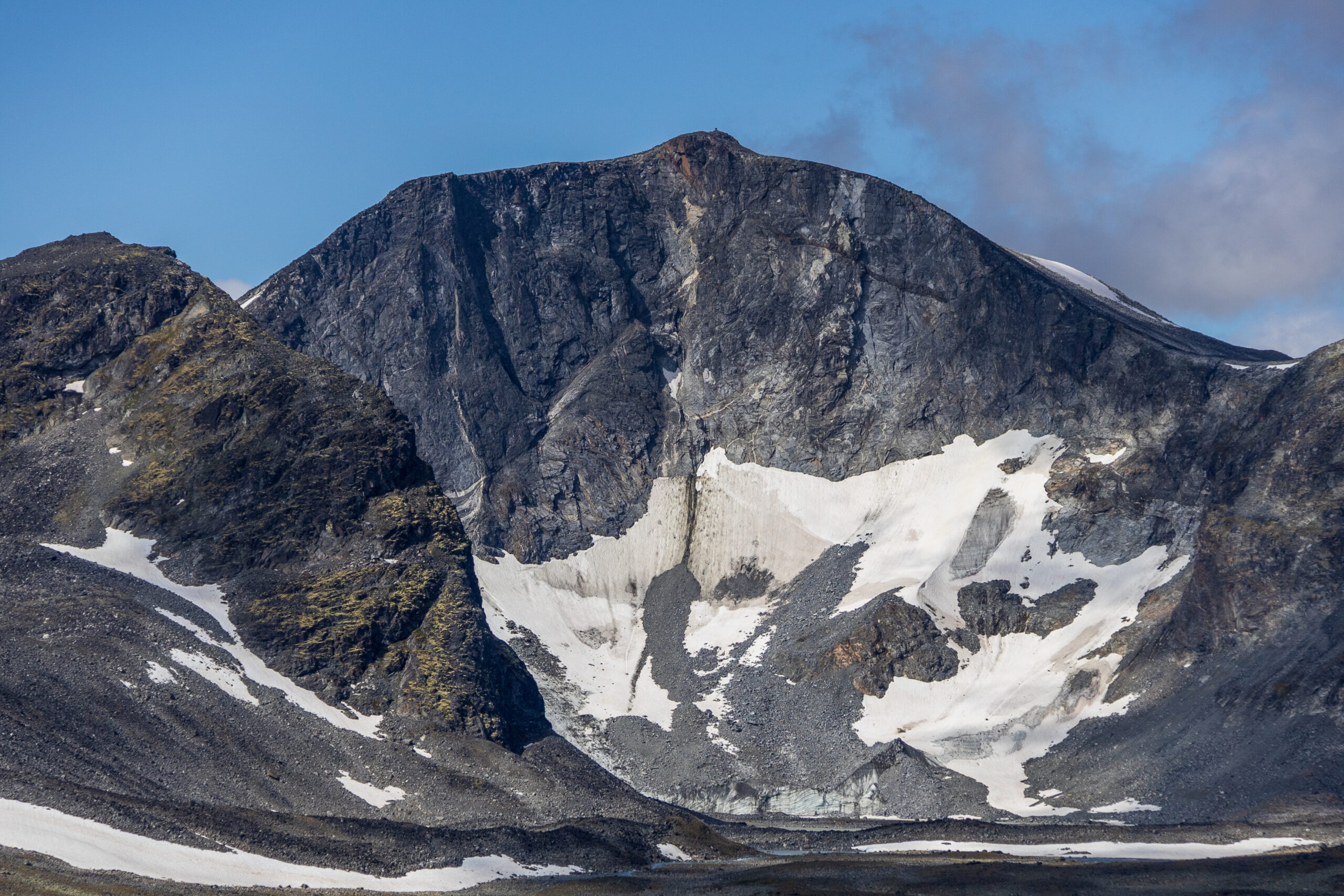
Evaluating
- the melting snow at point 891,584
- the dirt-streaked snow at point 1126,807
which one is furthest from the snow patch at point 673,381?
the dirt-streaked snow at point 1126,807

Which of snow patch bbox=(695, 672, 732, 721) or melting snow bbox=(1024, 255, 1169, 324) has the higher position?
melting snow bbox=(1024, 255, 1169, 324)

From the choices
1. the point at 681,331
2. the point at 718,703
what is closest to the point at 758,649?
the point at 718,703

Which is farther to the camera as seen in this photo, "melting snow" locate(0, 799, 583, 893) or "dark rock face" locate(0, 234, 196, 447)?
"dark rock face" locate(0, 234, 196, 447)

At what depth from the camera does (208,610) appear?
85750 millimetres

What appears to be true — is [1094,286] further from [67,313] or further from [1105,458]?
[67,313]

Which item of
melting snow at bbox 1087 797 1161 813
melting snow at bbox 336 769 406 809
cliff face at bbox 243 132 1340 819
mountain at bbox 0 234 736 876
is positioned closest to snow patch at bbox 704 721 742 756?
cliff face at bbox 243 132 1340 819

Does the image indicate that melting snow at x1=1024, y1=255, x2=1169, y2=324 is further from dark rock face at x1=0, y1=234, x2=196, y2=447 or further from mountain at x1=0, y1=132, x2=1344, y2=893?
dark rock face at x1=0, y1=234, x2=196, y2=447

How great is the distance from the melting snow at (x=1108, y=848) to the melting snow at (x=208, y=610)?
3518 centimetres

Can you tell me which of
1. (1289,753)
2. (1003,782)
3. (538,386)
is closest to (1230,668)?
(1289,753)

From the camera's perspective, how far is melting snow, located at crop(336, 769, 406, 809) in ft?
238

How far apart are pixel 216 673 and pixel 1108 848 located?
180 feet

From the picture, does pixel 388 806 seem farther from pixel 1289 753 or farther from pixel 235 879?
pixel 1289 753

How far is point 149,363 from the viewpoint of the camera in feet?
348

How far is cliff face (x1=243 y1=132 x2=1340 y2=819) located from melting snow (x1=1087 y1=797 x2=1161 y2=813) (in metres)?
0.59
